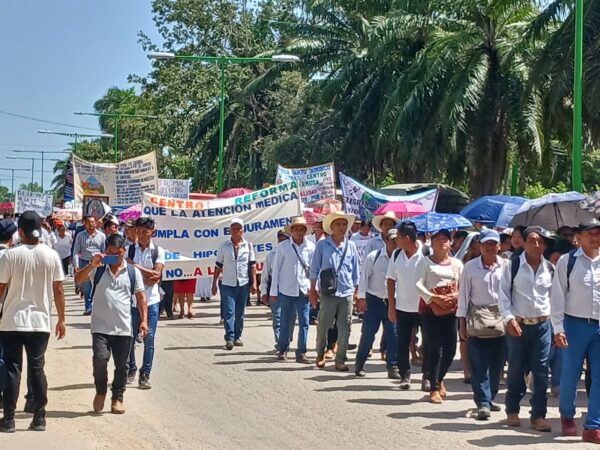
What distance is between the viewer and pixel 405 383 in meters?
11.1

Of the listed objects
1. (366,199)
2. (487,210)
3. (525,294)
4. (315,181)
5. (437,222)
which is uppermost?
(315,181)

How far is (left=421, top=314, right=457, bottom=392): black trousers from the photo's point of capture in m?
10.3

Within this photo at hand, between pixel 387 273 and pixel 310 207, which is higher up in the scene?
pixel 310 207

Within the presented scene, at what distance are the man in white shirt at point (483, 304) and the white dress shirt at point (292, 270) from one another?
3799mm

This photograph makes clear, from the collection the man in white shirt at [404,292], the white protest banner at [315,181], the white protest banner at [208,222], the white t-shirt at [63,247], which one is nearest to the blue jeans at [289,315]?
the man in white shirt at [404,292]

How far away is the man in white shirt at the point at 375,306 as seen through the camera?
11.9m

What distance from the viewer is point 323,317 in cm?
1245

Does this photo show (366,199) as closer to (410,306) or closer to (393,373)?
(393,373)

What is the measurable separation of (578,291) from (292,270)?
5.36 metres

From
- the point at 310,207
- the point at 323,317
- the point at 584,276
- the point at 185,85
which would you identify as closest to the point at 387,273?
the point at 323,317

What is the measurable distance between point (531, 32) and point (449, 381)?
14.8m

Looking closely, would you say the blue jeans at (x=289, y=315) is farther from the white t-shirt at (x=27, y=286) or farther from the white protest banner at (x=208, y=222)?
the white t-shirt at (x=27, y=286)

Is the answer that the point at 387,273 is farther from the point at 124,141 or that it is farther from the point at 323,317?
the point at 124,141

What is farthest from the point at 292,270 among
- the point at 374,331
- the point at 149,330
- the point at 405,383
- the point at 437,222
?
the point at 149,330
